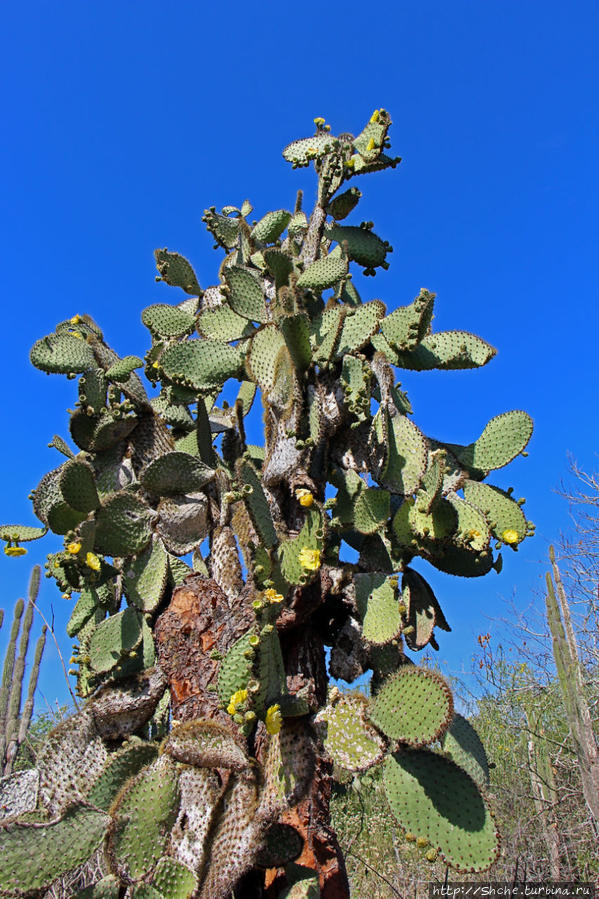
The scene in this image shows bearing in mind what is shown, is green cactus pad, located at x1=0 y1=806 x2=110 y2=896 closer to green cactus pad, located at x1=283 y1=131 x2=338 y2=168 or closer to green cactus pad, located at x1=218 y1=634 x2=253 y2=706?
green cactus pad, located at x1=218 y1=634 x2=253 y2=706

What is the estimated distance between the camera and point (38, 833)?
1.82 m

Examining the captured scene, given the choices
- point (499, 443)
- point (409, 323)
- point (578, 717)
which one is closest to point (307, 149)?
point (409, 323)

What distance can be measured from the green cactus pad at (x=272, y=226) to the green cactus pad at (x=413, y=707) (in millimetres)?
2009

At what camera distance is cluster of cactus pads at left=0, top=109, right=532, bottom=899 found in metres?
1.76

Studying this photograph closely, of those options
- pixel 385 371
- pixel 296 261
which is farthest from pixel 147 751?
pixel 296 261

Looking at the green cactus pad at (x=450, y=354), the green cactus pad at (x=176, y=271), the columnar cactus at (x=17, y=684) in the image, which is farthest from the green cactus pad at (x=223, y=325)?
the columnar cactus at (x=17, y=684)

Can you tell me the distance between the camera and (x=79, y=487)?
7.62 ft

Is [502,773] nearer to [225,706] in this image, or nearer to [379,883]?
[379,883]

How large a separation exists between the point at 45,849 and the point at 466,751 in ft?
4.21

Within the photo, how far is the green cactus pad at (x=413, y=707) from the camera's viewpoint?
176 cm

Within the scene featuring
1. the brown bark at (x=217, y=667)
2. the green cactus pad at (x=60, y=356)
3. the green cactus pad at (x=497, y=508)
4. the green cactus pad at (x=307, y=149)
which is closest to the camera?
the brown bark at (x=217, y=667)

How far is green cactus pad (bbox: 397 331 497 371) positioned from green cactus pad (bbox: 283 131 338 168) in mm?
1068

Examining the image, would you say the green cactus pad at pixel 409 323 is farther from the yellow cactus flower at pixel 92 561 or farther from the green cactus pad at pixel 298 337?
the yellow cactus flower at pixel 92 561

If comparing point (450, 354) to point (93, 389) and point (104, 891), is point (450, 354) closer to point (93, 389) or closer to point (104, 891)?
point (93, 389)
